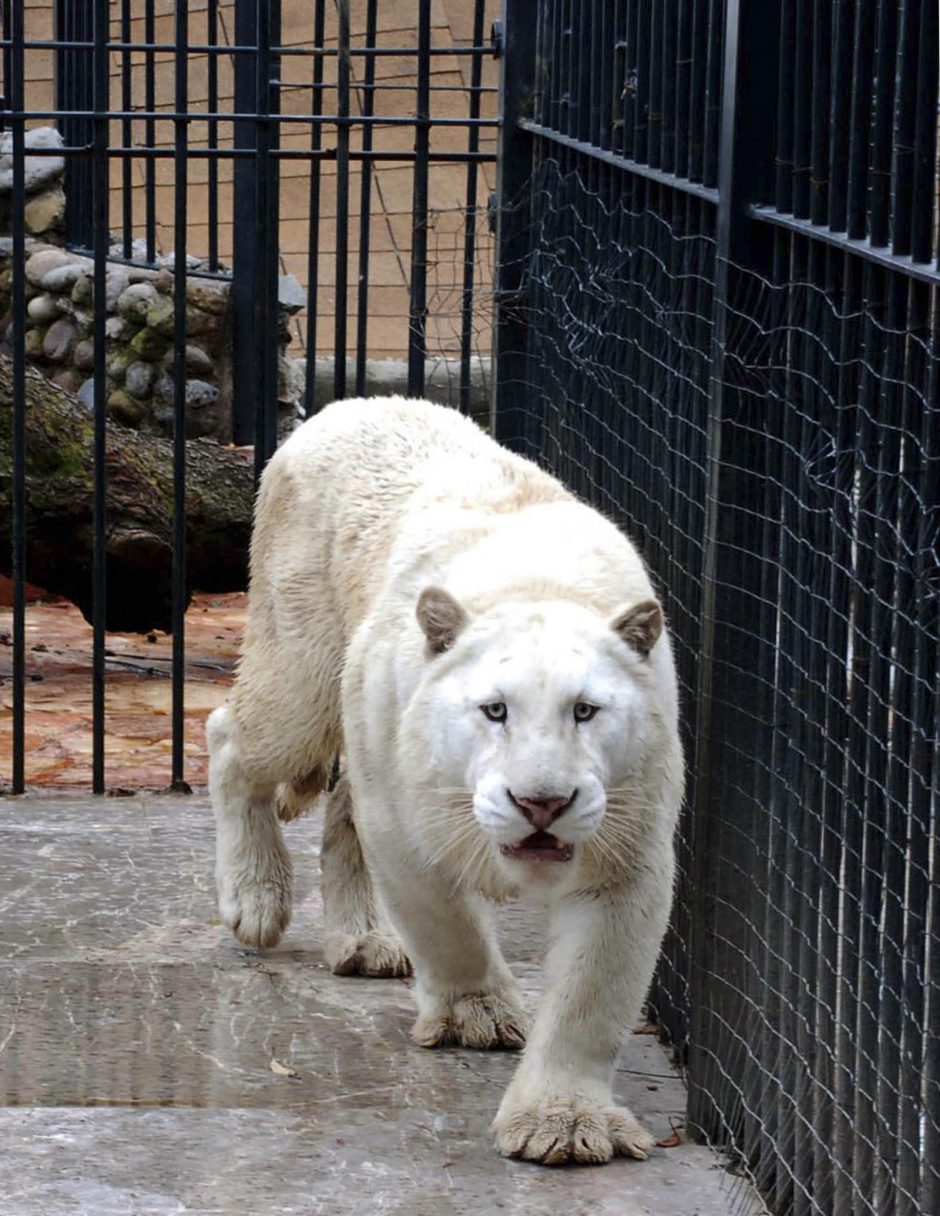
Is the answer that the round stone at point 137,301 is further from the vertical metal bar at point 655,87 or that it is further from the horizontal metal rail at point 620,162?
the vertical metal bar at point 655,87

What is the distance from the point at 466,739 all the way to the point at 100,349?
3.15m

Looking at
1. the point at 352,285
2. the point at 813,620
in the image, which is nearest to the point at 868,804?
the point at 813,620

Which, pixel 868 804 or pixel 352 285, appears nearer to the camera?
pixel 868 804

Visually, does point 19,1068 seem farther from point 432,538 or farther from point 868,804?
point 868,804

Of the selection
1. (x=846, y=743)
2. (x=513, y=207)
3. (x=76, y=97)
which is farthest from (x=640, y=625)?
(x=76, y=97)

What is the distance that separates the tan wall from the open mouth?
10.0 m

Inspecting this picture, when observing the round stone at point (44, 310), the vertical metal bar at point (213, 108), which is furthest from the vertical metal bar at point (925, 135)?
the round stone at point (44, 310)

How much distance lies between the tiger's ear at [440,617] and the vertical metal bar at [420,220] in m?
2.69

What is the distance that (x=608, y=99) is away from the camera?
5.39m

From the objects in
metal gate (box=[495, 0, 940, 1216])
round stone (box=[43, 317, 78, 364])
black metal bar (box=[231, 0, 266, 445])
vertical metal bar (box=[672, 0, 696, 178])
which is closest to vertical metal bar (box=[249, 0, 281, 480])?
metal gate (box=[495, 0, 940, 1216])

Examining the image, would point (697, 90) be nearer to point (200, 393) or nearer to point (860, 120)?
point (860, 120)

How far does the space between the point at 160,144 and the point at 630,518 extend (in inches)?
392

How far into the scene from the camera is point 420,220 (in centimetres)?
675

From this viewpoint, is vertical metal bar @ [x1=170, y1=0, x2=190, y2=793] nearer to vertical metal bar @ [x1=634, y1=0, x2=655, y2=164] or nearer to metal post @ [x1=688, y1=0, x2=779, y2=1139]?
vertical metal bar @ [x1=634, y1=0, x2=655, y2=164]
